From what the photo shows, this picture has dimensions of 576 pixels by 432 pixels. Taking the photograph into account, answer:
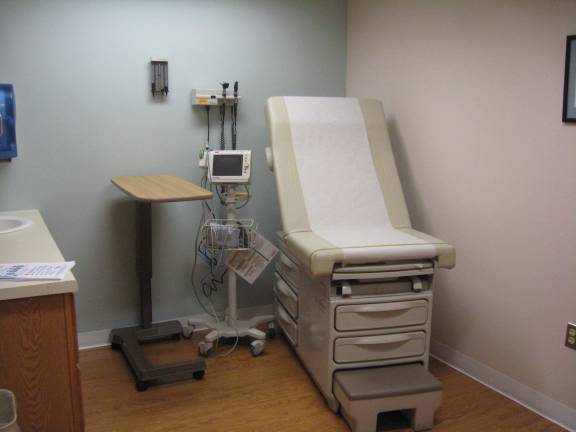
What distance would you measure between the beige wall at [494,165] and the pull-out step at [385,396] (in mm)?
519

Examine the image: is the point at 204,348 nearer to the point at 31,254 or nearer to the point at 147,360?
the point at 147,360

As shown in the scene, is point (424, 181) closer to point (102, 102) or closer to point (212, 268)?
point (212, 268)

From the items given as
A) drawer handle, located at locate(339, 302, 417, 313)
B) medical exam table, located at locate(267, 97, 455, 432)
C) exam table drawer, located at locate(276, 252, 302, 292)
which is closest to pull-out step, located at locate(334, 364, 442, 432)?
medical exam table, located at locate(267, 97, 455, 432)

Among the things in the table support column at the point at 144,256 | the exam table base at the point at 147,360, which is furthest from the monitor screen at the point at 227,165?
the exam table base at the point at 147,360

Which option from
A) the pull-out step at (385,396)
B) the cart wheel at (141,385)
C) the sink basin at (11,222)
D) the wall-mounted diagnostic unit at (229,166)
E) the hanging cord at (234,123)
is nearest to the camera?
the pull-out step at (385,396)

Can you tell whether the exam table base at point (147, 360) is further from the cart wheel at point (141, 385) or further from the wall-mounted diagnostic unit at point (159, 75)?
the wall-mounted diagnostic unit at point (159, 75)

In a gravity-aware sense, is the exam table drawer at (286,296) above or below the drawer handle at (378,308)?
below

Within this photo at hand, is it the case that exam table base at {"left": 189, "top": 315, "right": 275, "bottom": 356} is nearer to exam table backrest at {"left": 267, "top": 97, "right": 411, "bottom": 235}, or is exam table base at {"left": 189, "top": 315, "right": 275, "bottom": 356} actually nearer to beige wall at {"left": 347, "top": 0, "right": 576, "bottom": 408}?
exam table backrest at {"left": 267, "top": 97, "right": 411, "bottom": 235}

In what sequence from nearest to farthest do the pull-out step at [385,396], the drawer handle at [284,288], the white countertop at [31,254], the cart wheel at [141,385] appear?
1. the white countertop at [31,254]
2. the pull-out step at [385,396]
3. the cart wheel at [141,385]
4. the drawer handle at [284,288]

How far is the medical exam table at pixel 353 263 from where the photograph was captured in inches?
87.0

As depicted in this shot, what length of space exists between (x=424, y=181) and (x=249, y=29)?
52.8 inches

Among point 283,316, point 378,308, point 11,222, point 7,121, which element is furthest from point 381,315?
point 7,121

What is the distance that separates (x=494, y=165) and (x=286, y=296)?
1.25 m

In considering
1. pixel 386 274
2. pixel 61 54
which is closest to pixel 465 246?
pixel 386 274
